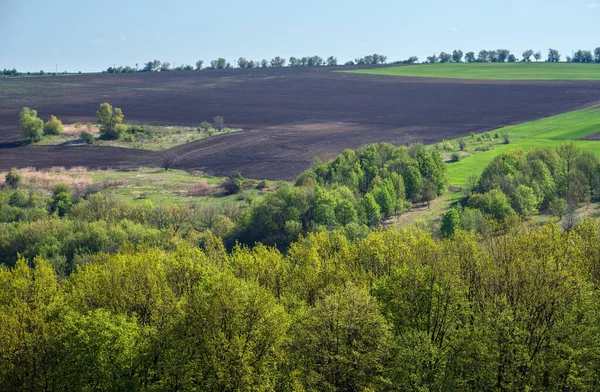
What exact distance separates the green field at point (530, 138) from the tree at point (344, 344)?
85.5 metres

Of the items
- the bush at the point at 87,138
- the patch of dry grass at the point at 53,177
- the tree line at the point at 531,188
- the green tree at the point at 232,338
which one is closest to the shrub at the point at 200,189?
the patch of dry grass at the point at 53,177

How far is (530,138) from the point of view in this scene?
6358 inches

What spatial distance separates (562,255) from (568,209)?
1975 inches

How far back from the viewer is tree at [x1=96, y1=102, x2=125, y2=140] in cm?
18600

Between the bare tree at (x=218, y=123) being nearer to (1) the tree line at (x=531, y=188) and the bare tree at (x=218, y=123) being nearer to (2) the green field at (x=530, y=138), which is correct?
(2) the green field at (x=530, y=138)

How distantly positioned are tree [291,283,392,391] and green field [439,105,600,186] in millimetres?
85474

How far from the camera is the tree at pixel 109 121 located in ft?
610

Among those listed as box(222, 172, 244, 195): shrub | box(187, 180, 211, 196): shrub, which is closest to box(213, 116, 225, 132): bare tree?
box(187, 180, 211, 196): shrub

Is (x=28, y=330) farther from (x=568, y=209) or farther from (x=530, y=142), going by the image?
(x=530, y=142)

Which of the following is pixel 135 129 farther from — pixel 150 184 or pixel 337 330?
pixel 337 330

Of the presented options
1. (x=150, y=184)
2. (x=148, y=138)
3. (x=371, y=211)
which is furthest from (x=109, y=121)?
(x=371, y=211)

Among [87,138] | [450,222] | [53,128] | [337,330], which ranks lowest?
[450,222]

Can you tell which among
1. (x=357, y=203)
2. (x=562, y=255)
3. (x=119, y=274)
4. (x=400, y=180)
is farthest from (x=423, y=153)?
(x=119, y=274)

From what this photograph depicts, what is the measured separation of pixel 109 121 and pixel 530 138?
366ft
